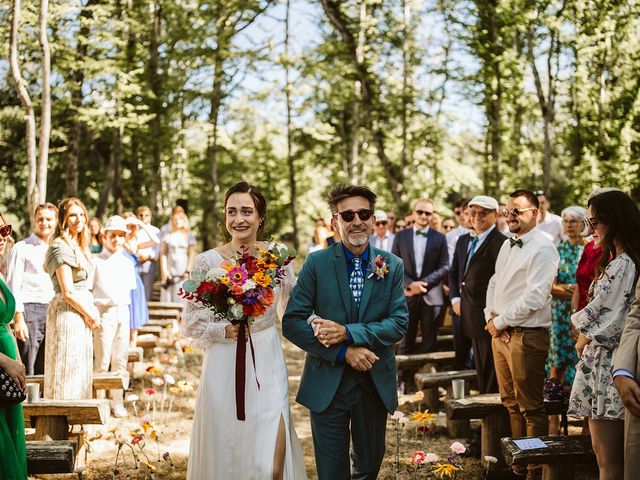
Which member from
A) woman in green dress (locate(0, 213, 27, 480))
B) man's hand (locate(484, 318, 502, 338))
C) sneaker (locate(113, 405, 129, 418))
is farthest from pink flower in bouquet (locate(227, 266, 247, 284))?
sneaker (locate(113, 405, 129, 418))

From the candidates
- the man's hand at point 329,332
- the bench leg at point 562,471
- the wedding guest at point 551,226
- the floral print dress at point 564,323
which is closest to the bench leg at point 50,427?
the man's hand at point 329,332

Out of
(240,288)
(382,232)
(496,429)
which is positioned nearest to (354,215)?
(240,288)

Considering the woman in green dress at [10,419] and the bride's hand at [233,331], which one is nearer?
the woman in green dress at [10,419]

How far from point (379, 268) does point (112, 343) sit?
14.8 feet

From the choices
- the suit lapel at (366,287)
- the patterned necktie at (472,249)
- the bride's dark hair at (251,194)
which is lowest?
the suit lapel at (366,287)

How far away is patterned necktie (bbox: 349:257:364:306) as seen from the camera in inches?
157

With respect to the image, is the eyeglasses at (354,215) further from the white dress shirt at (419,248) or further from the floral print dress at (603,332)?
the white dress shirt at (419,248)

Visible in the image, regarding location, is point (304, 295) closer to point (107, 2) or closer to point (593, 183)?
point (107, 2)

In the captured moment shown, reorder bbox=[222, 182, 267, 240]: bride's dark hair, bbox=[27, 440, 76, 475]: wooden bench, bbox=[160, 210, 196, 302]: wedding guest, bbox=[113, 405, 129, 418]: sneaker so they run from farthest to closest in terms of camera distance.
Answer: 1. bbox=[160, 210, 196, 302]: wedding guest
2. bbox=[113, 405, 129, 418]: sneaker
3. bbox=[222, 182, 267, 240]: bride's dark hair
4. bbox=[27, 440, 76, 475]: wooden bench

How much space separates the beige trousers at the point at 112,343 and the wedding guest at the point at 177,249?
12.4ft

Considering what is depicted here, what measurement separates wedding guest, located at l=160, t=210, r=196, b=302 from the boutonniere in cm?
765

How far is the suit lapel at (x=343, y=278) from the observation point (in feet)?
12.9

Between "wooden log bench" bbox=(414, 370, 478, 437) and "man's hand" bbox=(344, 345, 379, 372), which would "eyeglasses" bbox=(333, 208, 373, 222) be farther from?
"wooden log bench" bbox=(414, 370, 478, 437)

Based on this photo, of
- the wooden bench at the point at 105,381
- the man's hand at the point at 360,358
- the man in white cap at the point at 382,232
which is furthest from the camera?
the man in white cap at the point at 382,232
